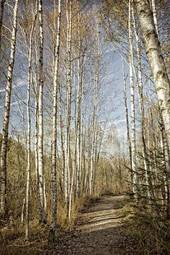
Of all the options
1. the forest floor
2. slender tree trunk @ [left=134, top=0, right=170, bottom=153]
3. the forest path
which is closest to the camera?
slender tree trunk @ [left=134, top=0, right=170, bottom=153]

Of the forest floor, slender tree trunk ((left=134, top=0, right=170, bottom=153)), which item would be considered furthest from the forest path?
slender tree trunk ((left=134, top=0, right=170, bottom=153))

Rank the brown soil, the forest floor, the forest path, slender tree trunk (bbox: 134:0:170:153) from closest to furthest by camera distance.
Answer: slender tree trunk (bbox: 134:0:170:153) → the forest floor → the brown soil → the forest path

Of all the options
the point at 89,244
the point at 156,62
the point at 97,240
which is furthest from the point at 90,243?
the point at 156,62

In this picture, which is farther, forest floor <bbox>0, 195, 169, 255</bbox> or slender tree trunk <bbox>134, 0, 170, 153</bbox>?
forest floor <bbox>0, 195, 169, 255</bbox>

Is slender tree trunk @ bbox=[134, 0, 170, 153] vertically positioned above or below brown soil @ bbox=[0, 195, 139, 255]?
above

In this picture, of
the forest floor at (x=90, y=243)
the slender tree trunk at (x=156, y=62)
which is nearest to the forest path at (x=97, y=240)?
the forest floor at (x=90, y=243)

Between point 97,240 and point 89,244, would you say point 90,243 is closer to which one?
point 89,244

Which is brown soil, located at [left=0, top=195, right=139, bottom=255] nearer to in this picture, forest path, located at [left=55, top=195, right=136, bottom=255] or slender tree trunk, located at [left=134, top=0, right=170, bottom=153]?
forest path, located at [left=55, top=195, right=136, bottom=255]

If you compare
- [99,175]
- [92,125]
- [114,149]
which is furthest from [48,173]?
[114,149]

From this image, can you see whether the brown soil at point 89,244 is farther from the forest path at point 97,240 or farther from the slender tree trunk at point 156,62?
the slender tree trunk at point 156,62

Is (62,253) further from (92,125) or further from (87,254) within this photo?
(92,125)

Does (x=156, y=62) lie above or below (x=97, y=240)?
above

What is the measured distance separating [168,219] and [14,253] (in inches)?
116

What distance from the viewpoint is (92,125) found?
27.6 meters
